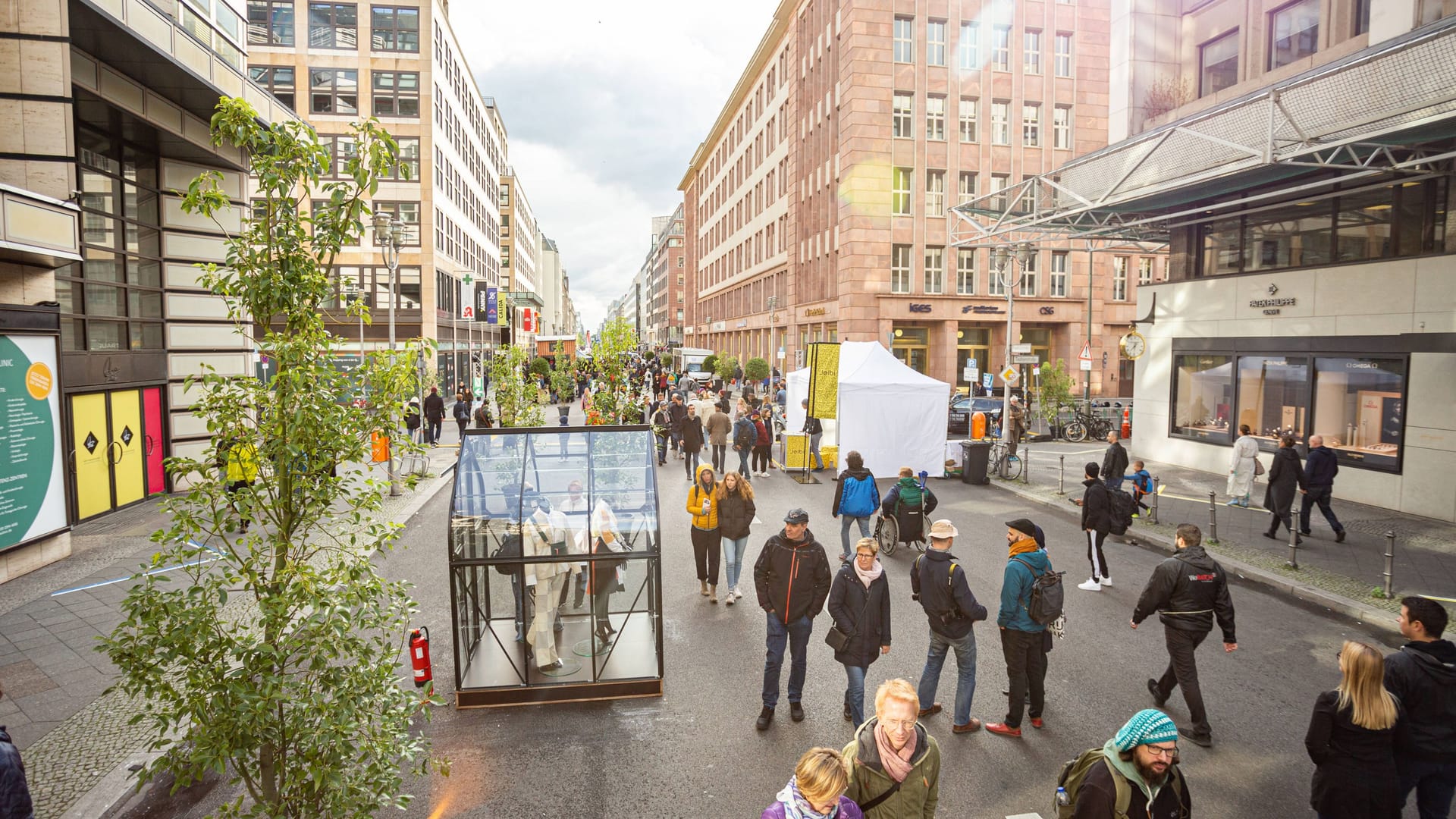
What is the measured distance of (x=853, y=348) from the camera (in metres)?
22.0

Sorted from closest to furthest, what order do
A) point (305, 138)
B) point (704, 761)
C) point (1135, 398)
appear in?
point (305, 138), point (704, 761), point (1135, 398)

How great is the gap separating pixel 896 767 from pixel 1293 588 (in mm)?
10064

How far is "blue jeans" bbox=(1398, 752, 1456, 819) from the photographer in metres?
4.95

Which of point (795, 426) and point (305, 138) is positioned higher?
point (305, 138)

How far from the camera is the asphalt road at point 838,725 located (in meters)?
5.98

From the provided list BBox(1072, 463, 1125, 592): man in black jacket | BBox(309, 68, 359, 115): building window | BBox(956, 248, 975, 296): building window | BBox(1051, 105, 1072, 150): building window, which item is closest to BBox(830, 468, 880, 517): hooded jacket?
BBox(1072, 463, 1125, 592): man in black jacket

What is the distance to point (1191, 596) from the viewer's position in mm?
6762

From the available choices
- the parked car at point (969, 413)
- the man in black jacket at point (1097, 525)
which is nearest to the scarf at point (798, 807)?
the man in black jacket at point (1097, 525)

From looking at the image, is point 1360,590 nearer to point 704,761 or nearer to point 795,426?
point 704,761

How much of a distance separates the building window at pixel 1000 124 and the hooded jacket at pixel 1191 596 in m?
41.8

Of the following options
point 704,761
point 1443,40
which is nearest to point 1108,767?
point 704,761

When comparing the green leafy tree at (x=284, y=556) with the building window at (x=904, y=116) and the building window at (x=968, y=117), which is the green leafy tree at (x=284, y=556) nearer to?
the building window at (x=904, y=116)

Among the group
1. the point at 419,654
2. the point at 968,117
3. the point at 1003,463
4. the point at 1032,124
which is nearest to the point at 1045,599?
the point at 419,654

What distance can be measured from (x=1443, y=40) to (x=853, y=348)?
43.3 feet
